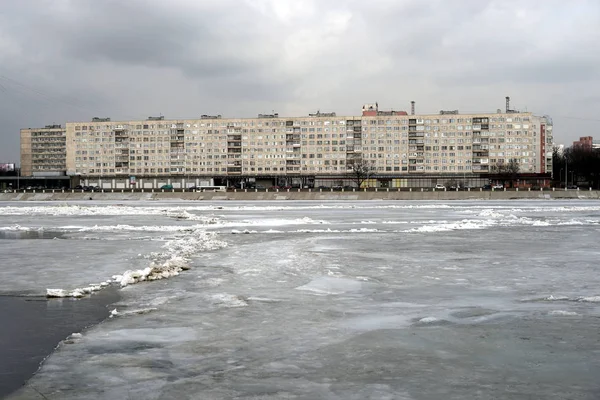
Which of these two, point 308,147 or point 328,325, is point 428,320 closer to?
point 328,325

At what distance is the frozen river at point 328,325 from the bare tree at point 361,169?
390 feet

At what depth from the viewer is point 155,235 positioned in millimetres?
22031

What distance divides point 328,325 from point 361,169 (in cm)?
13191

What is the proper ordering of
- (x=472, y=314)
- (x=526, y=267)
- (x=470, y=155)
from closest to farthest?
(x=472, y=314), (x=526, y=267), (x=470, y=155)

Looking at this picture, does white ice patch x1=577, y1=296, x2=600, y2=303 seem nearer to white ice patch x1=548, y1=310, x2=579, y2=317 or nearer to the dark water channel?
white ice patch x1=548, y1=310, x2=579, y2=317

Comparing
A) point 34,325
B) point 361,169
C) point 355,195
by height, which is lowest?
point 355,195

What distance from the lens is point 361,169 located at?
13838 centimetres

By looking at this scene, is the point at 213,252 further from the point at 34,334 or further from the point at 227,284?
the point at 34,334

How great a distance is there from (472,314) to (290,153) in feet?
480

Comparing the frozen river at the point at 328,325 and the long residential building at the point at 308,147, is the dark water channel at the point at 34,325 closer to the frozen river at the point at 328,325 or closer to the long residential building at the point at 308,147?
the frozen river at the point at 328,325

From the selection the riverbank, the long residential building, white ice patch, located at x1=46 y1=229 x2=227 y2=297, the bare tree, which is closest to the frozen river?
white ice patch, located at x1=46 y1=229 x2=227 y2=297

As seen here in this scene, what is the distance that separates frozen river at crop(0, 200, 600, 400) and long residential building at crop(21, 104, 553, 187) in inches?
5269

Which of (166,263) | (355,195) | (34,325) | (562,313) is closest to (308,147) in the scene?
(355,195)

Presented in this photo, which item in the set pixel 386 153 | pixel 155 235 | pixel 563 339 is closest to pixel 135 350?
pixel 563 339
